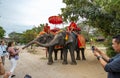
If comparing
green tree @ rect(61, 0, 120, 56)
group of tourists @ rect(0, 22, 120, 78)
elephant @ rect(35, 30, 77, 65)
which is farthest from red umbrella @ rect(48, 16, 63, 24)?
elephant @ rect(35, 30, 77, 65)

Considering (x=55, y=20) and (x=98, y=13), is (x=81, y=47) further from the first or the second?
(x=98, y=13)

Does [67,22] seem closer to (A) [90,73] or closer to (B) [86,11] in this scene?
(B) [86,11]

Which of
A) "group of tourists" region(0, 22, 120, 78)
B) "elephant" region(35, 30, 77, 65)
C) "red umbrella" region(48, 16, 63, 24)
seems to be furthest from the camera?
"red umbrella" region(48, 16, 63, 24)

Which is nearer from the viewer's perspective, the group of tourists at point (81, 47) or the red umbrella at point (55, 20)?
the group of tourists at point (81, 47)

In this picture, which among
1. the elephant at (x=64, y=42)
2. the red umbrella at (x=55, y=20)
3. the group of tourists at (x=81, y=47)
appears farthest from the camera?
the red umbrella at (x=55, y=20)

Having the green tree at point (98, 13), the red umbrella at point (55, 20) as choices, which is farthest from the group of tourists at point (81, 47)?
the green tree at point (98, 13)

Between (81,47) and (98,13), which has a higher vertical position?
(98,13)

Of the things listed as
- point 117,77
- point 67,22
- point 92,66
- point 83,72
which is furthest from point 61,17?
point 117,77

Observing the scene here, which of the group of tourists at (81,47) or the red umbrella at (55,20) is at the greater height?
the red umbrella at (55,20)

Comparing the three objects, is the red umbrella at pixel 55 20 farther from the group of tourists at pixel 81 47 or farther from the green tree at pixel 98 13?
the green tree at pixel 98 13

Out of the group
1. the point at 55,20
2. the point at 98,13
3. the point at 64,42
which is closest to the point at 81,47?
the point at 64,42

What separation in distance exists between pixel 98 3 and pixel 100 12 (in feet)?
4.14

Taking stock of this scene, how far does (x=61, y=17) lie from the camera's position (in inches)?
738

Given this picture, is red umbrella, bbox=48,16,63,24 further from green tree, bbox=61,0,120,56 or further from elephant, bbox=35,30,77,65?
elephant, bbox=35,30,77,65
